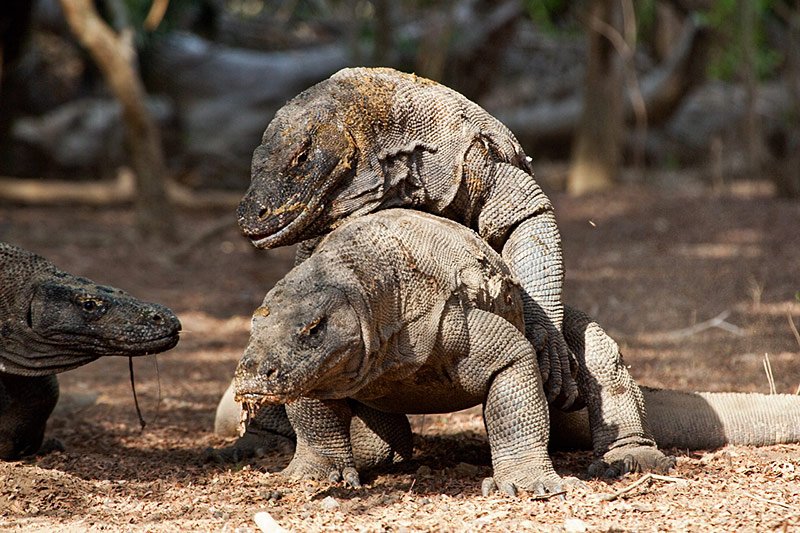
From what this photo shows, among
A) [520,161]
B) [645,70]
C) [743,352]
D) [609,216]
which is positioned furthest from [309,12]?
[520,161]

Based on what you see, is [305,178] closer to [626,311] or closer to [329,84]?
[329,84]

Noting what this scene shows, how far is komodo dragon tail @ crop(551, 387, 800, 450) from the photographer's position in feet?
16.3

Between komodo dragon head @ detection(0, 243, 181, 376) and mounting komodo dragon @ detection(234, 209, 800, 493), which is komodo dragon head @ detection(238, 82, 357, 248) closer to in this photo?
mounting komodo dragon @ detection(234, 209, 800, 493)

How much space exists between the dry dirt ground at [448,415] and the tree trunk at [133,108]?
40 centimetres

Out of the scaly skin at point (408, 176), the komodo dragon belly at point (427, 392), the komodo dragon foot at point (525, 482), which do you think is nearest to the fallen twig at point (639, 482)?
the komodo dragon foot at point (525, 482)

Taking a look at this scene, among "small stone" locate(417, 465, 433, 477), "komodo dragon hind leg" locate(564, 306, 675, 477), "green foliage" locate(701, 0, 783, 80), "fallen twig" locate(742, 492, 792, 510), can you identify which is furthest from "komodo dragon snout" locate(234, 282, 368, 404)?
"green foliage" locate(701, 0, 783, 80)

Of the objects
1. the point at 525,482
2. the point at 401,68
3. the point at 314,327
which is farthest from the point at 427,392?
the point at 401,68

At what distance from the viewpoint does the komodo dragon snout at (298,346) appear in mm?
3521

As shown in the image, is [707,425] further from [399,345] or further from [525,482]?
[399,345]

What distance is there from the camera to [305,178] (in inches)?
163

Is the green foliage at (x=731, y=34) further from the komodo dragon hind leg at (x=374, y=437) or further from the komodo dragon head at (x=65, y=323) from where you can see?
the komodo dragon head at (x=65, y=323)

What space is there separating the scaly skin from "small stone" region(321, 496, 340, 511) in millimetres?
946

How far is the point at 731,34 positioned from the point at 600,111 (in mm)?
2770

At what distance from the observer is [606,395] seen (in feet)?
15.1
